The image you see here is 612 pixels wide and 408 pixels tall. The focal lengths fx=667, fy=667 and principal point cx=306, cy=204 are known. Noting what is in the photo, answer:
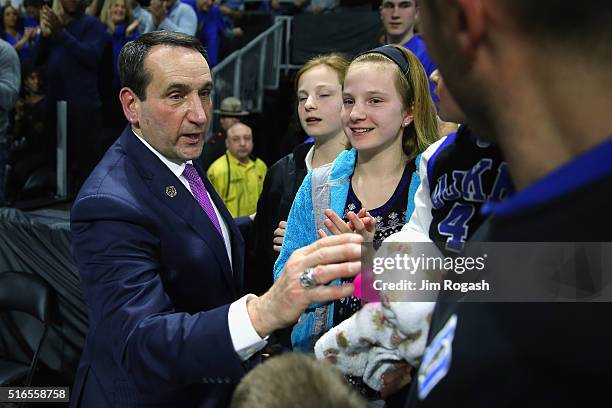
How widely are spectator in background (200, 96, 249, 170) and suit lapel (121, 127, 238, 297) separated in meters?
3.46

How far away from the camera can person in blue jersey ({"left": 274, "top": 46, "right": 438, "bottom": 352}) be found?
195cm

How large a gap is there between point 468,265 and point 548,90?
9.1 inches

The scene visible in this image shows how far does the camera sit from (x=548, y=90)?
59 cm

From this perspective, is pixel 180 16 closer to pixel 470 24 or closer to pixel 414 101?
pixel 414 101

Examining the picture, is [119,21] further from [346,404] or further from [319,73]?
[346,404]

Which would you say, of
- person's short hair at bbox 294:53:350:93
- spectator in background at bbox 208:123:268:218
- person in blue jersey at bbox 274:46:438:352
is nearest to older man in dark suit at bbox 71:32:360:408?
person in blue jersey at bbox 274:46:438:352

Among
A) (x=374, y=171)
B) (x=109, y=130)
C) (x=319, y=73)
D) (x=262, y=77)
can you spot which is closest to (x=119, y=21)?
(x=109, y=130)

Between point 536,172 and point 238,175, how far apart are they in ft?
14.0

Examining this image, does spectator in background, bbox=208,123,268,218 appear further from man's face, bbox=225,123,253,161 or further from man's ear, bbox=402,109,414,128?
man's ear, bbox=402,109,414,128

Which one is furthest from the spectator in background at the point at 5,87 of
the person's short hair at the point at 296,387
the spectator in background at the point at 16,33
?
the person's short hair at the point at 296,387

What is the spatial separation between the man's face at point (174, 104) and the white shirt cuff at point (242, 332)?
2.05 feet

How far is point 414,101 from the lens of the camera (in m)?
2.06

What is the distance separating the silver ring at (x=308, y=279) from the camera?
3.76ft

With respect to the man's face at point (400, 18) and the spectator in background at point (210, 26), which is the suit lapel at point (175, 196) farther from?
the spectator in background at point (210, 26)
